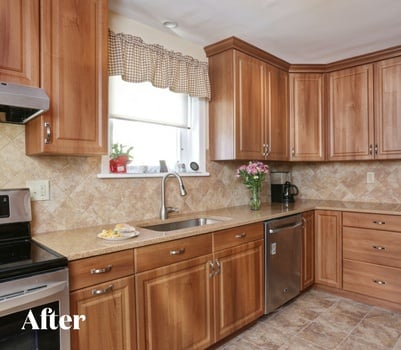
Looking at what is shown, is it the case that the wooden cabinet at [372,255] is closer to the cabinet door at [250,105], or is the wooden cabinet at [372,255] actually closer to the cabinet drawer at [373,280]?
the cabinet drawer at [373,280]

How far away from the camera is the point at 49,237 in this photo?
175cm

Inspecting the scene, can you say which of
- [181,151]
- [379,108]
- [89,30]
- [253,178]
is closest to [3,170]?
[89,30]

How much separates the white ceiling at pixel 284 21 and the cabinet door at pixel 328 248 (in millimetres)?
1633

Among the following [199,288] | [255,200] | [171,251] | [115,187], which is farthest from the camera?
[255,200]

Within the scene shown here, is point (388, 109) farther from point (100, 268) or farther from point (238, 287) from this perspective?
point (100, 268)

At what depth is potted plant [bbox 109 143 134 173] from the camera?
227cm

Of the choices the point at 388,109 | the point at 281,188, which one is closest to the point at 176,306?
the point at 281,188

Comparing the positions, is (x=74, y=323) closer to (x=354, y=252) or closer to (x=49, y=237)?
(x=49, y=237)

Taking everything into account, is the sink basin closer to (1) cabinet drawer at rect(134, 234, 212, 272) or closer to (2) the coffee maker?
(1) cabinet drawer at rect(134, 234, 212, 272)

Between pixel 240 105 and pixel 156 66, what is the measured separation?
2.71 feet

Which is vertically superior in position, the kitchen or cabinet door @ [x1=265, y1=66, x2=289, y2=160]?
cabinet door @ [x1=265, y1=66, x2=289, y2=160]

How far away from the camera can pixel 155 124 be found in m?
2.59

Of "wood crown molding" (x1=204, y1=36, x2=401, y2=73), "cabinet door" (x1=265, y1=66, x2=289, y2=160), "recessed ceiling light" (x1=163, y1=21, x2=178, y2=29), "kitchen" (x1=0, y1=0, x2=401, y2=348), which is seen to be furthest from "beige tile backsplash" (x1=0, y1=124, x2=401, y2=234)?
"recessed ceiling light" (x1=163, y1=21, x2=178, y2=29)

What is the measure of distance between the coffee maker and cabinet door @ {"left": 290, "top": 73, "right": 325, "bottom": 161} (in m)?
0.30
